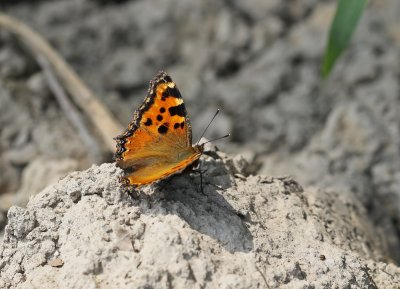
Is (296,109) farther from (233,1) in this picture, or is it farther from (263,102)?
(233,1)

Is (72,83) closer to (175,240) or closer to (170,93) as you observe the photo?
(170,93)

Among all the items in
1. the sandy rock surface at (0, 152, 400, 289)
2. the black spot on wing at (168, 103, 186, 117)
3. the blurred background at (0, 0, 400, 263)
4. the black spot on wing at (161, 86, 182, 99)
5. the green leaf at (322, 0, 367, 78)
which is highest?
the blurred background at (0, 0, 400, 263)

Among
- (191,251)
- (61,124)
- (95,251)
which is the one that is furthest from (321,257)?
(61,124)

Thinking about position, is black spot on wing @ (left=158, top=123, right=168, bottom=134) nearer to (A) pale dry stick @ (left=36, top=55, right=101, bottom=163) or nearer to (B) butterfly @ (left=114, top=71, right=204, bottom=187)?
(B) butterfly @ (left=114, top=71, right=204, bottom=187)

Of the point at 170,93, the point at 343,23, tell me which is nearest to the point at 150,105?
the point at 170,93

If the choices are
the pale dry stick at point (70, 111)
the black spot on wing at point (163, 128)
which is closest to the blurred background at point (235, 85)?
the pale dry stick at point (70, 111)

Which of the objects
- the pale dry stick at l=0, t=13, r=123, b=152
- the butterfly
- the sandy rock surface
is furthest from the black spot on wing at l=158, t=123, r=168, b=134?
the pale dry stick at l=0, t=13, r=123, b=152

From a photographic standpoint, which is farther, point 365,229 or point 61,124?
point 61,124
